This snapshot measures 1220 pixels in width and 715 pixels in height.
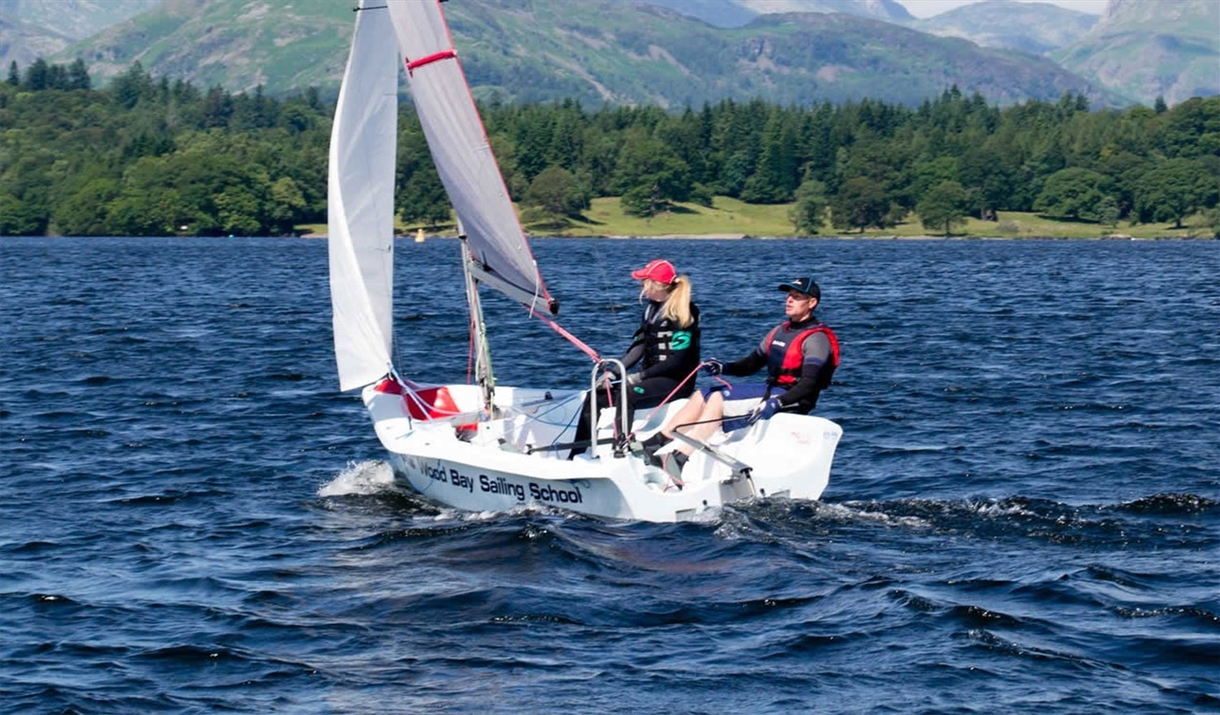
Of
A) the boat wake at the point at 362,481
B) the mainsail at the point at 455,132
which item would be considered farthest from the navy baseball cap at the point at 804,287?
the boat wake at the point at 362,481

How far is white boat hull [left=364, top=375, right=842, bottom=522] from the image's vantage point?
1667 centimetres

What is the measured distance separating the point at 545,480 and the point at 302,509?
10.9ft

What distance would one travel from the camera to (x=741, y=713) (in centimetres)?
1133

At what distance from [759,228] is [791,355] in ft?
528

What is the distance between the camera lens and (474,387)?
810 inches

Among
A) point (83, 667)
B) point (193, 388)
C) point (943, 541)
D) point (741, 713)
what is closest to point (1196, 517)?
point (943, 541)

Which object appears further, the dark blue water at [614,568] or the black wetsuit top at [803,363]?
the black wetsuit top at [803,363]

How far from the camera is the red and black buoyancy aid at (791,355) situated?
18.0m

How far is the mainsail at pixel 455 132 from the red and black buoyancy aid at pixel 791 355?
8.59ft

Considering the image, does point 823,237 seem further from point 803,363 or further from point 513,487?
point 513,487

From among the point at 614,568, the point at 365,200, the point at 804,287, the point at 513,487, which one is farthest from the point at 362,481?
the point at 804,287

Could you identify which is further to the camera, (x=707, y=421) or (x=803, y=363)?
(x=803, y=363)

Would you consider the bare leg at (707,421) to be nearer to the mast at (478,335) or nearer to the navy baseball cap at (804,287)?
the navy baseball cap at (804,287)

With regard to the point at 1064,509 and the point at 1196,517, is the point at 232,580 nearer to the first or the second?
the point at 1064,509
